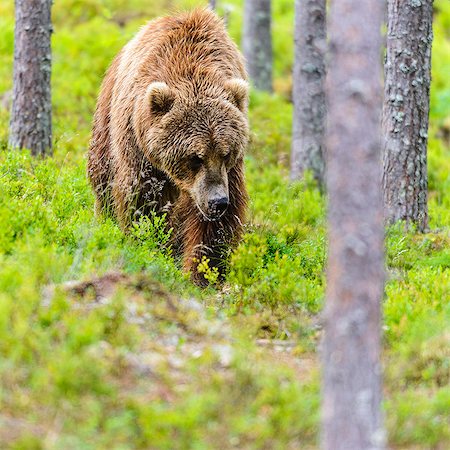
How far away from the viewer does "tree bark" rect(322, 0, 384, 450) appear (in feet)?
12.3

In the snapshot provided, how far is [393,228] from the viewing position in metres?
7.61

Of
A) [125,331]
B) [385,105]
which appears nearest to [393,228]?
[385,105]

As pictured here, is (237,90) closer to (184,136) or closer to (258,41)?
(184,136)

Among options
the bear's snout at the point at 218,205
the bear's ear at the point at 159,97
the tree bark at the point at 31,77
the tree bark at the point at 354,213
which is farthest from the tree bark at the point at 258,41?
the tree bark at the point at 354,213

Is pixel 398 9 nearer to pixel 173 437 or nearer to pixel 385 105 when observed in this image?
pixel 385 105

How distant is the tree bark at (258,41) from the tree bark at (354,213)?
37.5ft

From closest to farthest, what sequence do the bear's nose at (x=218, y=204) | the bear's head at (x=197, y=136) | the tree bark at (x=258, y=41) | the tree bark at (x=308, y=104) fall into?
the bear's nose at (x=218, y=204), the bear's head at (x=197, y=136), the tree bark at (x=308, y=104), the tree bark at (x=258, y=41)

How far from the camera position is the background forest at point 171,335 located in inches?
161

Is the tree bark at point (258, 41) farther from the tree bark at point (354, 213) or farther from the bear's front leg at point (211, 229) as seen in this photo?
the tree bark at point (354, 213)

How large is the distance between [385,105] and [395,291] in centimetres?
249

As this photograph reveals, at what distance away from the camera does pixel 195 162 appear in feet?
23.3

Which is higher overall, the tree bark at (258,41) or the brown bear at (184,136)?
the tree bark at (258,41)

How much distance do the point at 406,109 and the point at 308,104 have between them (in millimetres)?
3345

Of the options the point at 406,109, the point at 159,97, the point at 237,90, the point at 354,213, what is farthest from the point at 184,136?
the point at 354,213
